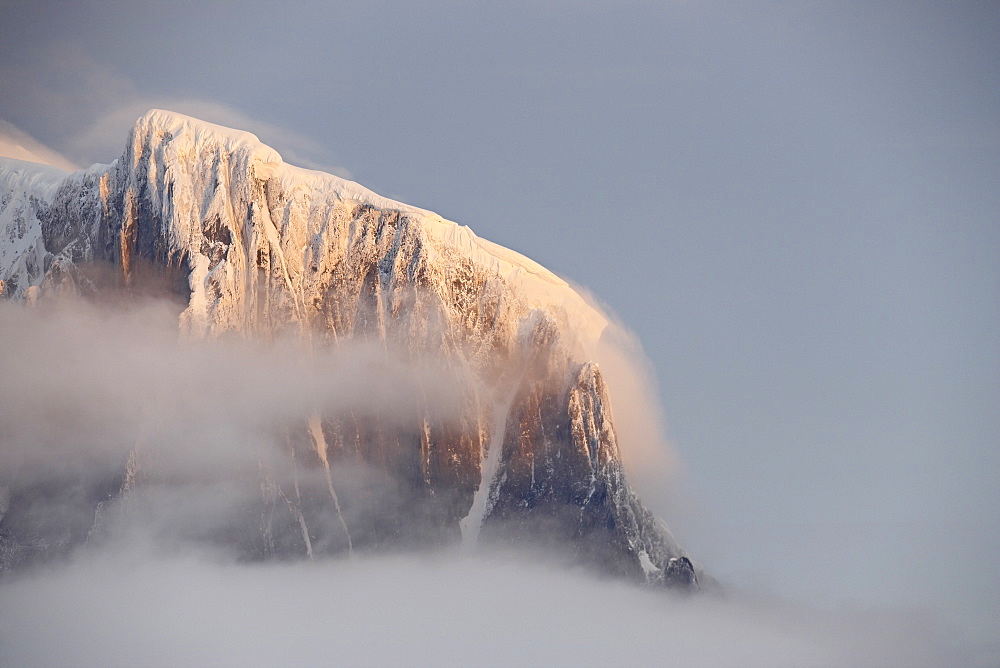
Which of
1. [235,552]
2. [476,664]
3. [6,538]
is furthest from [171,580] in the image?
[476,664]

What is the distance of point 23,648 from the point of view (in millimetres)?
193000

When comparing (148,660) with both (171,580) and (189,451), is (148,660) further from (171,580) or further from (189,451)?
(189,451)

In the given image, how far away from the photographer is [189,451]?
19700 centimetres

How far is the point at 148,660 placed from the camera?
192125mm

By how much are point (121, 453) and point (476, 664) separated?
47544 millimetres

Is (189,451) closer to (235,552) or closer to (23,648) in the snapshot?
(235,552)

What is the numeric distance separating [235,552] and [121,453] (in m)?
17.4

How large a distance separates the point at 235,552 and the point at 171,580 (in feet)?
26.0

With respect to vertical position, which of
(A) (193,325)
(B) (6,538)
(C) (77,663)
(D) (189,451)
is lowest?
(C) (77,663)

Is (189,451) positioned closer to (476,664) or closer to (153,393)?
(153,393)

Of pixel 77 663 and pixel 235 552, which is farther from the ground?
pixel 235 552

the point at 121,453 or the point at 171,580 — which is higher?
the point at 121,453

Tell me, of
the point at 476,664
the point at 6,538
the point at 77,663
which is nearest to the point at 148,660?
the point at 77,663

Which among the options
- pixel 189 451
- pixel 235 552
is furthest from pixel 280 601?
pixel 189 451
